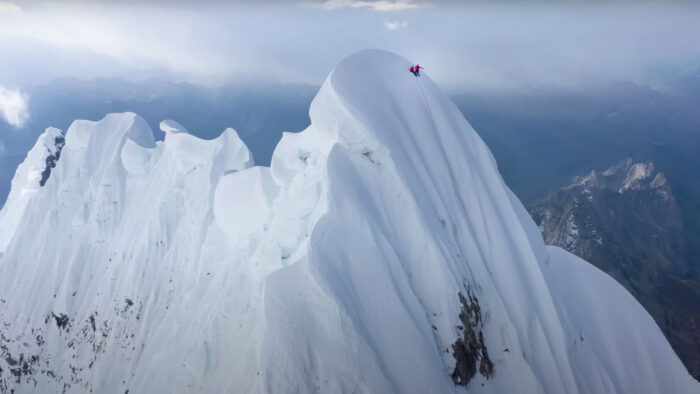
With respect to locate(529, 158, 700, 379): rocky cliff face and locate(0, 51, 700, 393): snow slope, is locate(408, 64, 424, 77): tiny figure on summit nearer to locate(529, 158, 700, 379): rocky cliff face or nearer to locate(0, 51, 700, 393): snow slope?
locate(0, 51, 700, 393): snow slope

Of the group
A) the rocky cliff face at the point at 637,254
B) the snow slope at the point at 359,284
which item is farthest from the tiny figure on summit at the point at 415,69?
the rocky cliff face at the point at 637,254

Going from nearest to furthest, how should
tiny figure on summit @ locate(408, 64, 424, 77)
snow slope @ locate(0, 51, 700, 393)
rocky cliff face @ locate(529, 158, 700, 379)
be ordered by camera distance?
snow slope @ locate(0, 51, 700, 393) → tiny figure on summit @ locate(408, 64, 424, 77) → rocky cliff face @ locate(529, 158, 700, 379)

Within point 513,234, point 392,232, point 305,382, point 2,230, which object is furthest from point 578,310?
point 2,230

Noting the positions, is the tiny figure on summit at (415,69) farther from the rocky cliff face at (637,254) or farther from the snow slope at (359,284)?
the rocky cliff face at (637,254)

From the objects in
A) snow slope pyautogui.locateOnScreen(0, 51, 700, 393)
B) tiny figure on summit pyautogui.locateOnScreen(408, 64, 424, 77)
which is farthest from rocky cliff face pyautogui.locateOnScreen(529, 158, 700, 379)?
tiny figure on summit pyautogui.locateOnScreen(408, 64, 424, 77)

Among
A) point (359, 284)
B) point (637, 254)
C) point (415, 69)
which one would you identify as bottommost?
point (359, 284)

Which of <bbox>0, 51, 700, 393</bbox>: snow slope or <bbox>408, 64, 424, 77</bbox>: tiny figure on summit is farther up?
<bbox>408, 64, 424, 77</bbox>: tiny figure on summit

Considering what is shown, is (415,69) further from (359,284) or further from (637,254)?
(637,254)

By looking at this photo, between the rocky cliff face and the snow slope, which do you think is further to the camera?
the rocky cliff face

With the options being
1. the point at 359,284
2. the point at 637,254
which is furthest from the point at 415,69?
the point at 637,254
